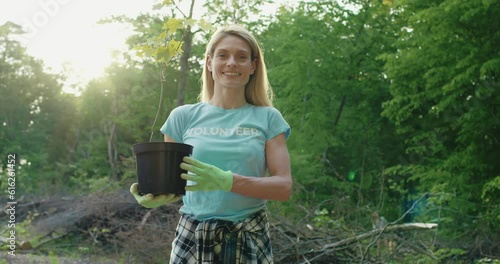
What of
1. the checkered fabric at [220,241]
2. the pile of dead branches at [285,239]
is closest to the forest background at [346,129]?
the pile of dead branches at [285,239]

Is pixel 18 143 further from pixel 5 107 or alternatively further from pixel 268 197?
pixel 268 197

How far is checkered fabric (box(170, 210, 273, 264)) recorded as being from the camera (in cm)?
174

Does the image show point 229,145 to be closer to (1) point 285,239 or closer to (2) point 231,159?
(2) point 231,159

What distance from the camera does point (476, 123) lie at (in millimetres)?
11719

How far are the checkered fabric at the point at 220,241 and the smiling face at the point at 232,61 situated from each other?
0.43 m

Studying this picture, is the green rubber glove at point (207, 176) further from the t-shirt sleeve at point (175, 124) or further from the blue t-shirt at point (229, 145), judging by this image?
the t-shirt sleeve at point (175, 124)

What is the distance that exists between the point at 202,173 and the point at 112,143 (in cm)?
2106

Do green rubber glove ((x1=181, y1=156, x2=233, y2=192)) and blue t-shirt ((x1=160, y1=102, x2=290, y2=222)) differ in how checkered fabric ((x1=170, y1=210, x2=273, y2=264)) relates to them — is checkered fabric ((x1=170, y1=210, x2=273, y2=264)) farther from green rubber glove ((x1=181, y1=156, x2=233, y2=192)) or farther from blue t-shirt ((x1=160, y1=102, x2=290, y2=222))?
green rubber glove ((x1=181, y1=156, x2=233, y2=192))

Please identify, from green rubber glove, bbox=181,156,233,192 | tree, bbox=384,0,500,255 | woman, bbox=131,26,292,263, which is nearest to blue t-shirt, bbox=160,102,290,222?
woman, bbox=131,26,292,263

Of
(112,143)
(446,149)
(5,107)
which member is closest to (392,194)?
(446,149)

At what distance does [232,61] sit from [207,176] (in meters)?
0.40

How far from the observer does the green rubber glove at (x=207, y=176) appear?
1.59 meters

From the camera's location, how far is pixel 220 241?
1.74 metres

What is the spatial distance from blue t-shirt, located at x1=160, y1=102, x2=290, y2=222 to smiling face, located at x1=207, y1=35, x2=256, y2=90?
94 millimetres
